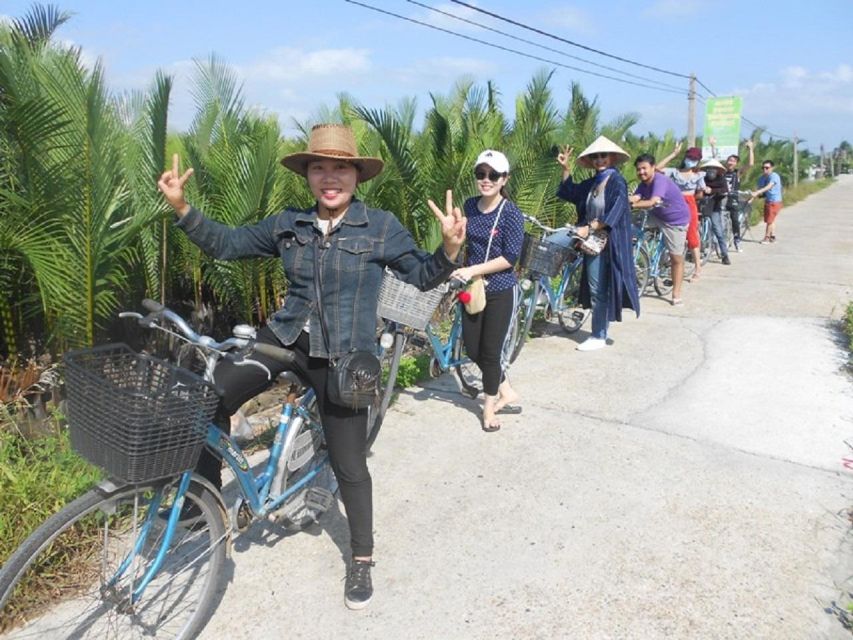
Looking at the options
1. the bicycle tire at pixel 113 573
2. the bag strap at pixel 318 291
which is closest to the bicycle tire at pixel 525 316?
the bag strap at pixel 318 291

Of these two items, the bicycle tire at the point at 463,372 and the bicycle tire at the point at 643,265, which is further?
the bicycle tire at the point at 643,265

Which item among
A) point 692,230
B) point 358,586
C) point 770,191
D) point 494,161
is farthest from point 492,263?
point 770,191

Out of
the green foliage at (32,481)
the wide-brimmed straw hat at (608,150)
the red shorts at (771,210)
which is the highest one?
the wide-brimmed straw hat at (608,150)

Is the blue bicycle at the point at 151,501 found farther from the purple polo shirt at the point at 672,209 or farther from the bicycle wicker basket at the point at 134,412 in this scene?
the purple polo shirt at the point at 672,209

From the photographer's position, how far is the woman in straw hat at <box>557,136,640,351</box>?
5676 millimetres

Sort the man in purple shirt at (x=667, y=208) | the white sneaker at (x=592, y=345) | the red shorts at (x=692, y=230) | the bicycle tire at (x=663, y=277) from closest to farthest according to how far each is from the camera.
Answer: the white sneaker at (x=592, y=345) → the man in purple shirt at (x=667, y=208) → the bicycle tire at (x=663, y=277) → the red shorts at (x=692, y=230)

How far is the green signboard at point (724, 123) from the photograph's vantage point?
1597cm

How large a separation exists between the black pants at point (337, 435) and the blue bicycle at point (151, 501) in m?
0.11

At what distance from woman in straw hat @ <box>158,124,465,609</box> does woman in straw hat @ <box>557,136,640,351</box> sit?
3.35 meters

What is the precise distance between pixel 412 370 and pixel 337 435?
98.1 inches

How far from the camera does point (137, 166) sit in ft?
14.9

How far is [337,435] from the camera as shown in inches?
106

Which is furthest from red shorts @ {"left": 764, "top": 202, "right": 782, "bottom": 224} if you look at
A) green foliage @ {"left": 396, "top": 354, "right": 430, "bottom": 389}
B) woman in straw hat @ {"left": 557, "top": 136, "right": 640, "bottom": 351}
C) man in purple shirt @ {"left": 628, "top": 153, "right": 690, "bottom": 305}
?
green foliage @ {"left": 396, "top": 354, "right": 430, "bottom": 389}

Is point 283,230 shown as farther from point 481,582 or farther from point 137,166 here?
point 137,166
